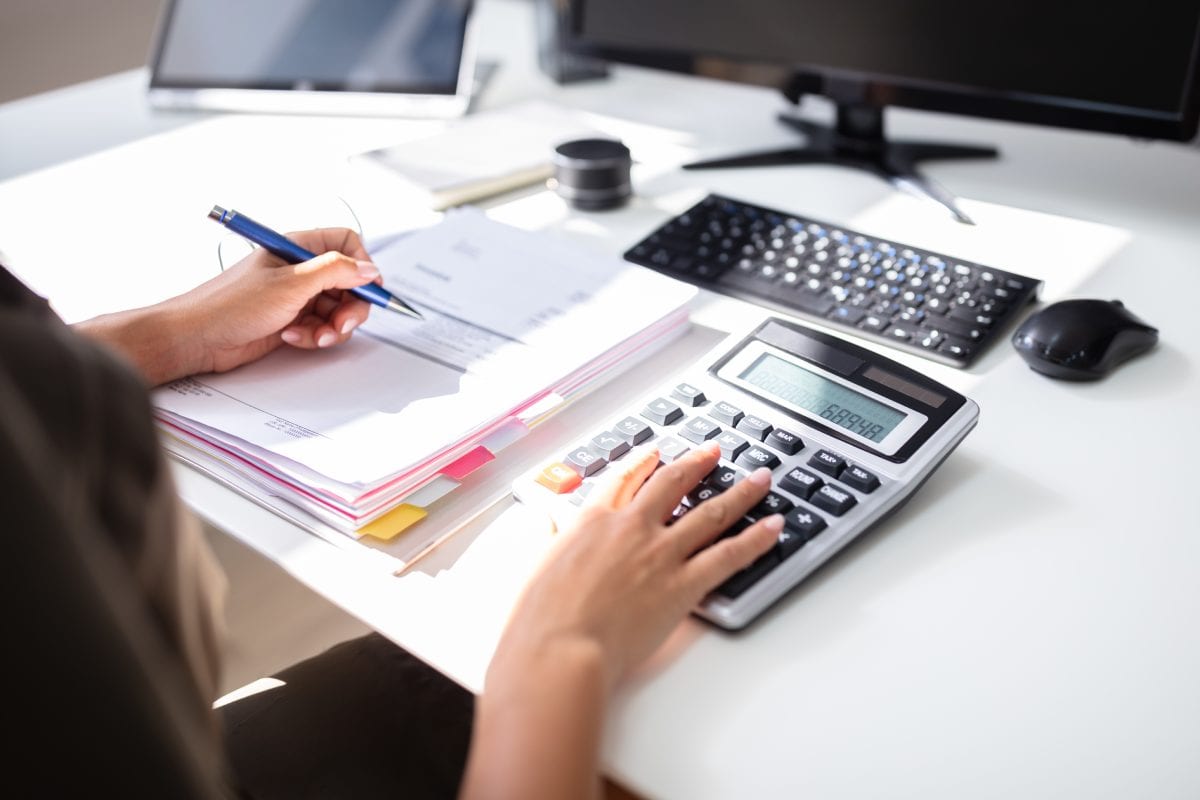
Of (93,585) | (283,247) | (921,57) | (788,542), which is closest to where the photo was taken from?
(93,585)

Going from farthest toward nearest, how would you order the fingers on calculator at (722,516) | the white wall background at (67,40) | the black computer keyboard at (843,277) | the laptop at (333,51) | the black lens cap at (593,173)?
1. the white wall background at (67,40)
2. the laptop at (333,51)
3. the black lens cap at (593,173)
4. the black computer keyboard at (843,277)
5. the fingers on calculator at (722,516)

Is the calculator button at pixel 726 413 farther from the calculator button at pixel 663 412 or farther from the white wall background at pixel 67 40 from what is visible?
the white wall background at pixel 67 40

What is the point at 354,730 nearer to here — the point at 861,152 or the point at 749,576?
the point at 749,576

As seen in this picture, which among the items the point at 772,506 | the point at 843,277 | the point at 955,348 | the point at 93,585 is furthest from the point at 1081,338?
the point at 93,585

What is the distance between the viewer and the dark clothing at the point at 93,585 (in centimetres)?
30

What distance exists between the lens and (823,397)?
0.69 meters

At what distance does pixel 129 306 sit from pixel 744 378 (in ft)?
1.80

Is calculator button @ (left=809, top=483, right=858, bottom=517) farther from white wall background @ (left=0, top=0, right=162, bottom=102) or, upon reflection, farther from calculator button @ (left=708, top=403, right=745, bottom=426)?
white wall background @ (left=0, top=0, right=162, bottom=102)

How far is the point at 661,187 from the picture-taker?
1116 mm

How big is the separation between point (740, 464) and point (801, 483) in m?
0.04

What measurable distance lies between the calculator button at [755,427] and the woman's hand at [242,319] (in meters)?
0.31

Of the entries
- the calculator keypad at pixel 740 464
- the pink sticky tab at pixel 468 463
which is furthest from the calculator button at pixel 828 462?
the pink sticky tab at pixel 468 463

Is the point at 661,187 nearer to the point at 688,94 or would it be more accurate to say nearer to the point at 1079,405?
the point at 688,94

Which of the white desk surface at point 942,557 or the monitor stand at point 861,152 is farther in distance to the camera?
the monitor stand at point 861,152
